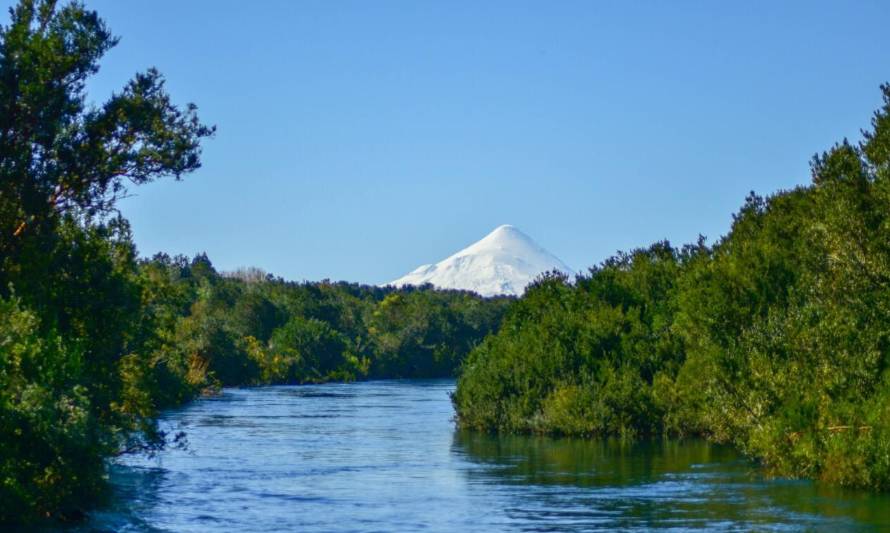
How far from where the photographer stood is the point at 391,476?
50.6 m

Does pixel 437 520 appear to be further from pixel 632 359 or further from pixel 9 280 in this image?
pixel 632 359

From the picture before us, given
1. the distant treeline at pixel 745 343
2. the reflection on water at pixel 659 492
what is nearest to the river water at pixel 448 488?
the reflection on water at pixel 659 492

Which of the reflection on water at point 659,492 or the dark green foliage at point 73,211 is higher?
the dark green foliage at point 73,211

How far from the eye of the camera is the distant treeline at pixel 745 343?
4197 centimetres

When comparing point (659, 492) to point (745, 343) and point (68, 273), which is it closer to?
point (745, 343)

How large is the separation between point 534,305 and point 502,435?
11.5 meters

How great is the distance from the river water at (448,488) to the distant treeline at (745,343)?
1.84m

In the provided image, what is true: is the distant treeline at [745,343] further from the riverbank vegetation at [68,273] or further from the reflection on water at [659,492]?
the riverbank vegetation at [68,273]

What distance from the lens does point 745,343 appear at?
167 ft

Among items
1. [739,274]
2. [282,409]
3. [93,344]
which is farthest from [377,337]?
[93,344]

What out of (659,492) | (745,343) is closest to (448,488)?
(659,492)

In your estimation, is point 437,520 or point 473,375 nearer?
point 437,520

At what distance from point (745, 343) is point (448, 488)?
13499 millimetres

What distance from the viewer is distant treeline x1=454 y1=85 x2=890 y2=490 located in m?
42.0
